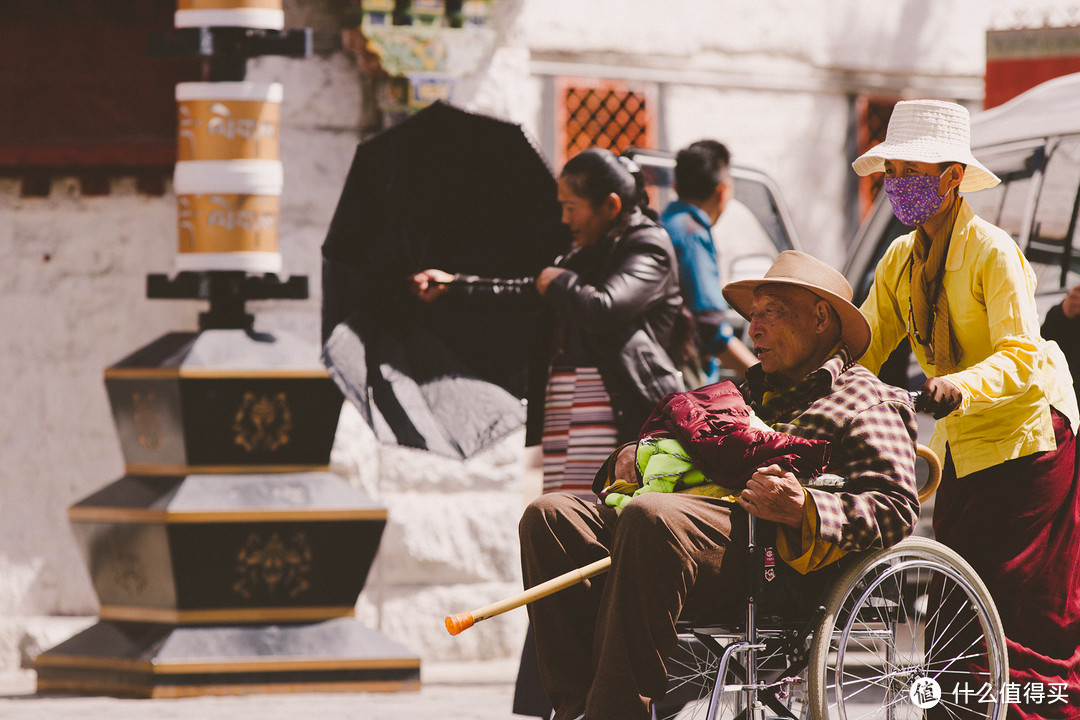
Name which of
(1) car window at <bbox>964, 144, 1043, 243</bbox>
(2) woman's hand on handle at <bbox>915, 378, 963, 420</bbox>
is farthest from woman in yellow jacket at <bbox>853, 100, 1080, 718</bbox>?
(1) car window at <bbox>964, 144, 1043, 243</bbox>

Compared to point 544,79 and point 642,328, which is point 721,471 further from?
point 544,79

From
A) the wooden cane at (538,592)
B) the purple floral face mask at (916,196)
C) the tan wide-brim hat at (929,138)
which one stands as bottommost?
the wooden cane at (538,592)

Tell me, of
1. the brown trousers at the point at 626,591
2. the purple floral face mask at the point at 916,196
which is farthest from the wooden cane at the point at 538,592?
the purple floral face mask at the point at 916,196

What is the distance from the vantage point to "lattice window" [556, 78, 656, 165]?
329 inches

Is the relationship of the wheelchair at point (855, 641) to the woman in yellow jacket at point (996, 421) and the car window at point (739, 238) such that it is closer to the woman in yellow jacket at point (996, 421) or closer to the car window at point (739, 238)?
the woman in yellow jacket at point (996, 421)

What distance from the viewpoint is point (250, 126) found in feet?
20.2

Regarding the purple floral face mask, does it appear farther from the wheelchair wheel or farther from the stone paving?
the stone paving

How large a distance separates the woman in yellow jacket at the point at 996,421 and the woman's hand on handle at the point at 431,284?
166 centimetres

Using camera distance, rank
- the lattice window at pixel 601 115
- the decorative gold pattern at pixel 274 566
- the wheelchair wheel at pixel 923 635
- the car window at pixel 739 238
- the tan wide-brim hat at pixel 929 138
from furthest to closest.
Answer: the lattice window at pixel 601 115
the car window at pixel 739 238
the decorative gold pattern at pixel 274 566
the tan wide-brim hat at pixel 929 138
the wheelchair wheel at pixel 923 635

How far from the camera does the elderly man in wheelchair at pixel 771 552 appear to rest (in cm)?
375

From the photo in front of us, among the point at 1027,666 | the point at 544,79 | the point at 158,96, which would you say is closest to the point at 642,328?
the point at 1027,666

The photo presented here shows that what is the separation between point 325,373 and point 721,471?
2.47m

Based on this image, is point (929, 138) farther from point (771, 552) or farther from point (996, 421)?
point (771, 552)

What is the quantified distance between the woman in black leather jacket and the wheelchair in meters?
0.97
